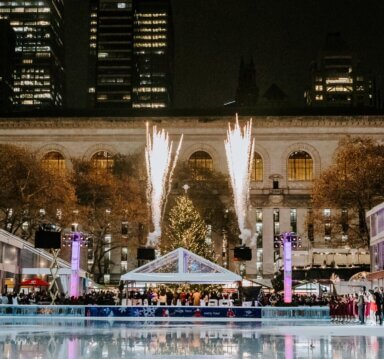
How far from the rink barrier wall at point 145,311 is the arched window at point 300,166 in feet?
164

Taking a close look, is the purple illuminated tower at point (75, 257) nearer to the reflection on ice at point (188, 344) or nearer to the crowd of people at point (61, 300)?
the crowd of people at point (61, 300)

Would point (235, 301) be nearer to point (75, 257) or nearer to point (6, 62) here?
point (75, 257)

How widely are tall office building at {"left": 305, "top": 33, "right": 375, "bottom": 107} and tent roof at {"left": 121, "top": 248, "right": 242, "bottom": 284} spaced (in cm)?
14660

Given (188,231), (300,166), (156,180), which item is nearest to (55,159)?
(300,166)

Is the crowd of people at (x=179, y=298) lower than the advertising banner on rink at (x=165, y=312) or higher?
higher

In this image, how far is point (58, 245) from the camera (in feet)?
128

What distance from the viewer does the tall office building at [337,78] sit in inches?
7146

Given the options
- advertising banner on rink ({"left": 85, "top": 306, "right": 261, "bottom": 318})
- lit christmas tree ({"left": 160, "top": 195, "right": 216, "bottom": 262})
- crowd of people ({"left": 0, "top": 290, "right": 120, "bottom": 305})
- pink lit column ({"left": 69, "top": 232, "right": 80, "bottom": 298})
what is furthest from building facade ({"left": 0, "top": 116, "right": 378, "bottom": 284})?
advertising banner on rink ({"left": 85, "top": 306, "right": 261, "bottom": 318})

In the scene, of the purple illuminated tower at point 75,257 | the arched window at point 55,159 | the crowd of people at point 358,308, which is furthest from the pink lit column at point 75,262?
the arched window at point 55,159

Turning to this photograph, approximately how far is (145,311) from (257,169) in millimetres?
50781

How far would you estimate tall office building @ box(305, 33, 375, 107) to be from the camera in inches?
7146

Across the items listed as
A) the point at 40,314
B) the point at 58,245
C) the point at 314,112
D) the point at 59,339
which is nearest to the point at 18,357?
the point at 59,339

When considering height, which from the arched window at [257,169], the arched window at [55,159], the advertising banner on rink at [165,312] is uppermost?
the arched window at [55,159]

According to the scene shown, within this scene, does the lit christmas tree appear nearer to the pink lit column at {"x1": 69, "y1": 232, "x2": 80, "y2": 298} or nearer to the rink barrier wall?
the pink lit column at {"x1": 69, "y1": 232, "x2": 80, "y2": 298}
